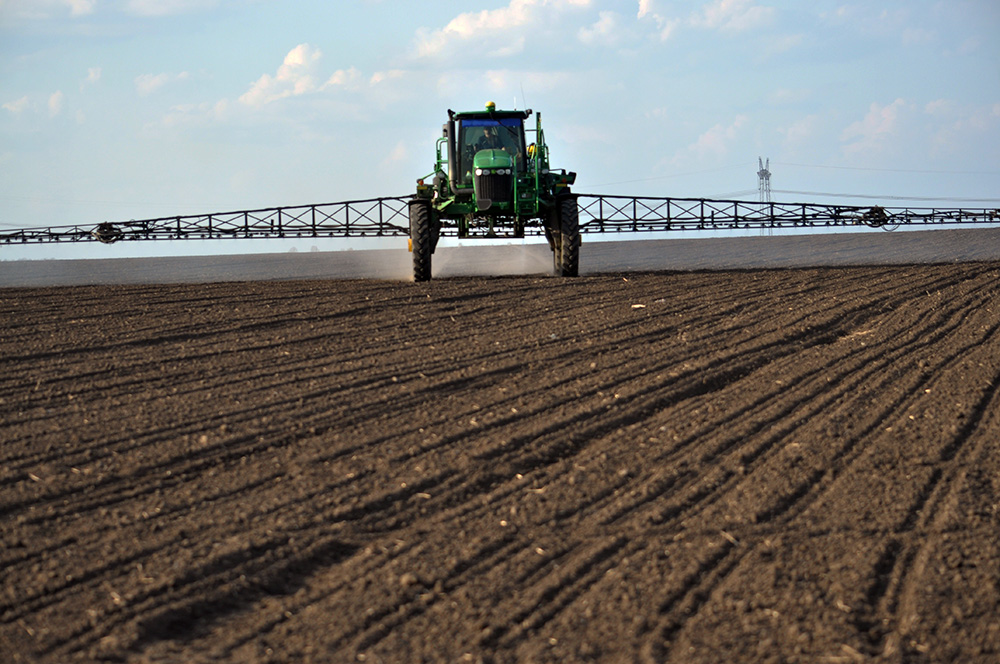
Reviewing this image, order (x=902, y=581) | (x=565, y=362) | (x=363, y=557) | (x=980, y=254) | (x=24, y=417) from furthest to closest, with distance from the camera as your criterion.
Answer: (x=980, y=254)
(x=565, y=362)
(x=24, y=417)
(x=363, y=557)
(x=902, y=581)

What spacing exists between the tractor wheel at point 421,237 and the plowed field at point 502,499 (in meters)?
8.20

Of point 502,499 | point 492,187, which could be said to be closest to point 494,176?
point 492,187

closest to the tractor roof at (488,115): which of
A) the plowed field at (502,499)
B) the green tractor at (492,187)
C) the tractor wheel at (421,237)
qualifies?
the green tractor at (492,187)

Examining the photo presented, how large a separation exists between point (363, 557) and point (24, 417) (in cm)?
374

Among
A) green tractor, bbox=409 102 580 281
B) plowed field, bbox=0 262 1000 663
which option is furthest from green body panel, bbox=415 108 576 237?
plowed field, bbox=0 262 1000 663

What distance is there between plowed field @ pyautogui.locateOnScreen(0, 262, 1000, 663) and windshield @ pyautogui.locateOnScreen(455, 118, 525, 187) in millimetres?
8782

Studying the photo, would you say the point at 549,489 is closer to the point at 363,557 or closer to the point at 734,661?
the point at 363,557

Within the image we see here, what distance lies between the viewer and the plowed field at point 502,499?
357 cm

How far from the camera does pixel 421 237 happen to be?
1791cm

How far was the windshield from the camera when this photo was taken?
1805cm

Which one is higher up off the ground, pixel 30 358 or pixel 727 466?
pixel 30 358

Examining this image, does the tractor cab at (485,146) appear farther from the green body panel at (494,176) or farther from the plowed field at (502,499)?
the plowed field at (502,499)

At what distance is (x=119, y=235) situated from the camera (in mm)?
28906

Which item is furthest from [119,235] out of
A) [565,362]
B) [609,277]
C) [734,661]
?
[734,661]
